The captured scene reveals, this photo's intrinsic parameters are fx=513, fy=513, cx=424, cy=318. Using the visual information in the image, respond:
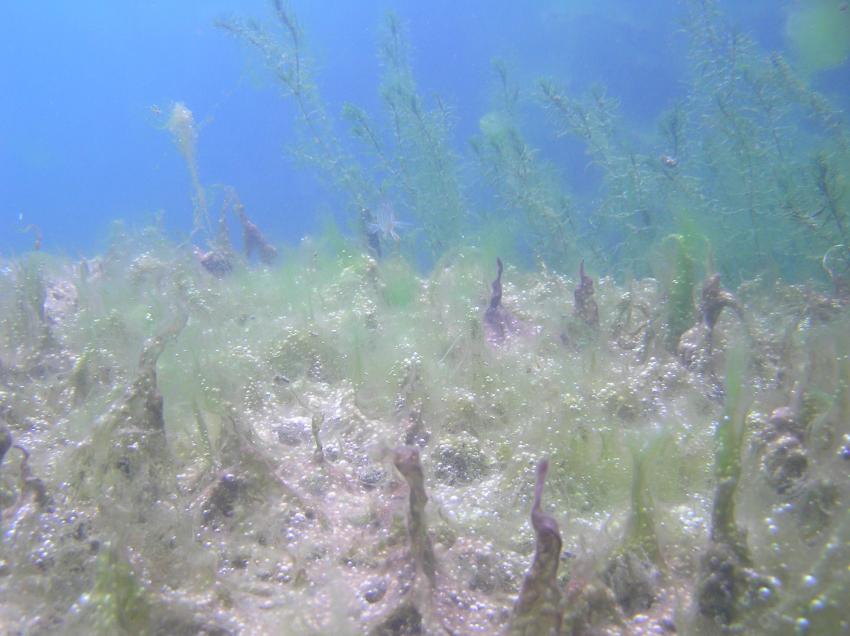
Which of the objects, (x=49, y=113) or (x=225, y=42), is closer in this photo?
(x=225, y=42)

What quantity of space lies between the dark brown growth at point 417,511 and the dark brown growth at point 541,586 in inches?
17.4

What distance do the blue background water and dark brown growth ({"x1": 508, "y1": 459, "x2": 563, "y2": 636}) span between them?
9.54 metres

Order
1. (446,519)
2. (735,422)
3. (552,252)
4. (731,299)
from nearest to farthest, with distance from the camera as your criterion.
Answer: (735,422)
(446,519)
(731,299)
(552,252)

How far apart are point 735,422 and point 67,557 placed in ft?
8.58

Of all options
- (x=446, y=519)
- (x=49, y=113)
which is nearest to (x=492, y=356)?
(x=446, y=519)

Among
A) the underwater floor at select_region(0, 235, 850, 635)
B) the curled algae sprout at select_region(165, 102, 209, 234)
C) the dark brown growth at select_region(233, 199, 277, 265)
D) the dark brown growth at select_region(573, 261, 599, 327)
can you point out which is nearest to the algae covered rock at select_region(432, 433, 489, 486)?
the underwater floor at select_region(0, 235, 850, 635)

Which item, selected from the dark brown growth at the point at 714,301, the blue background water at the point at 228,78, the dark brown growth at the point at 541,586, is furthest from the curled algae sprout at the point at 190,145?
the dark brown growth at the point at 541,586

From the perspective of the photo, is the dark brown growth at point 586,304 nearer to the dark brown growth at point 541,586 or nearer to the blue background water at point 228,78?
the dark brown growth at point 541,586

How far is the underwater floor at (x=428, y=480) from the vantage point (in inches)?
66.4

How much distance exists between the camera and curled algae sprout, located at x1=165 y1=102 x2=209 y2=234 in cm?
975

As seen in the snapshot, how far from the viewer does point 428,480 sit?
2688 millimetres

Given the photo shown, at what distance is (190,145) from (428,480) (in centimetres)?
975

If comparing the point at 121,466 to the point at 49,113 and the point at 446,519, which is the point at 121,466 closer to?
the point at 446,519

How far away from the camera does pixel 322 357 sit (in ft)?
14.0
